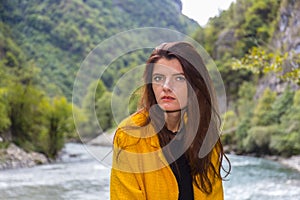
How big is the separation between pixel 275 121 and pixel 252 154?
11.2 feet

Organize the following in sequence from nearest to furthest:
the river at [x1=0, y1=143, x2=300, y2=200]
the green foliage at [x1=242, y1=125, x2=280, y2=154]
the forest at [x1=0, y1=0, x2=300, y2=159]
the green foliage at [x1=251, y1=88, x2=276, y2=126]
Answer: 1. the forest at [x1=0, y1=0, x2=300, y2=159]
2. the river at [x1=0, y1=143, x2=300, y2=200]
3. the green foliage at [x1=242, y1=125, x2=280, y2=154]
4. the green foliage at [x1=251, y1=88, x2=276, y2=126]

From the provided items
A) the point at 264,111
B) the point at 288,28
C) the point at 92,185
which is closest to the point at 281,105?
the point at 264,111

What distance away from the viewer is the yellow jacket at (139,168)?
1509 millimetres

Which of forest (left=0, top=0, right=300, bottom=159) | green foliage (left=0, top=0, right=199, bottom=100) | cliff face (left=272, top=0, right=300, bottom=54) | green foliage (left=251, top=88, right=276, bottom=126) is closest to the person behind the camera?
forest (left=0, top=0, right=300, bottom=159)

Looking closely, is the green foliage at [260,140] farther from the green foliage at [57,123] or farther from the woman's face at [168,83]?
the woman's face at [168,83]

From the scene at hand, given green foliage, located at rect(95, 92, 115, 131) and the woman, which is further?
green foliage, located at rect(95, 92, 115, 131)

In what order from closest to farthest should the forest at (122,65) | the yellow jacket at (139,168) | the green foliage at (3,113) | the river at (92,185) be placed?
the yellow jacket at (139,168) → the forest at (122,65) → the river at (92,185) → the green foliage at (3,113)

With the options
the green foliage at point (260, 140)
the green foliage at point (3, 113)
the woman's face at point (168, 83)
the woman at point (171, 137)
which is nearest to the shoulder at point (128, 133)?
the woman at point (171, 137)

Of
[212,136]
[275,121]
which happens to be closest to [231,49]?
[275,121]

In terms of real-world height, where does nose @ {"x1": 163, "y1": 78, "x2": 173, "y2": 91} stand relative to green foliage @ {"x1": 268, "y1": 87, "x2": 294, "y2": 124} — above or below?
above

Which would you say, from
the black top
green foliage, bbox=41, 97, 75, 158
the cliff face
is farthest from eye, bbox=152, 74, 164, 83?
the cliff face

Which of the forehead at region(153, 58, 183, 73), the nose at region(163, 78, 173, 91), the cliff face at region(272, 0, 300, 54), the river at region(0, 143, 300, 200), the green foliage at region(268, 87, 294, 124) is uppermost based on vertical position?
the cliff face at region(272, 0, 300, 54)

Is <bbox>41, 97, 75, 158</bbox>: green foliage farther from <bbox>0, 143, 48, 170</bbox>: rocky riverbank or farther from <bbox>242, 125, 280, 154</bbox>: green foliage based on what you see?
<bbox>242, 125, 280, 154</bbox>: green foliage

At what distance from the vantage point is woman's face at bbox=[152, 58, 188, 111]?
63.4 inches
